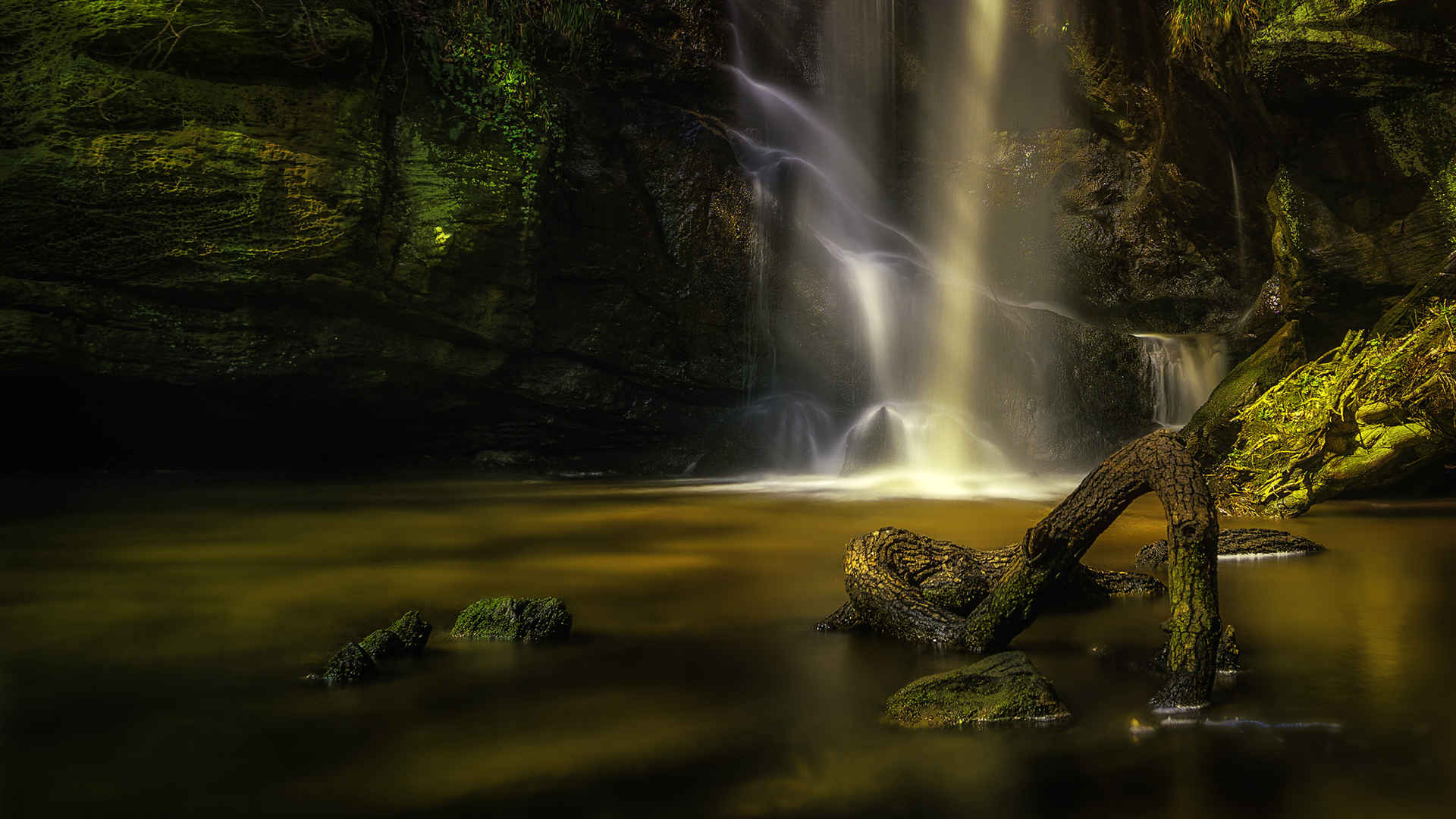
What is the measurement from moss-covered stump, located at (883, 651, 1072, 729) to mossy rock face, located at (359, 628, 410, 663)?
185cm

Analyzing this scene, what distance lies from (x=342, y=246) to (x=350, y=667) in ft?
25.5

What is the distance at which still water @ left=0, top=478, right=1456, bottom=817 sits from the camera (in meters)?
2.37

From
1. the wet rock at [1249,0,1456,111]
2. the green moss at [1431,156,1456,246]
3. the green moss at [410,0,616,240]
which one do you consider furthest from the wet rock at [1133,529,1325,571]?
the green moss at [410,0,616,240]

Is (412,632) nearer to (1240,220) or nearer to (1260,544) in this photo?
(1260,544)

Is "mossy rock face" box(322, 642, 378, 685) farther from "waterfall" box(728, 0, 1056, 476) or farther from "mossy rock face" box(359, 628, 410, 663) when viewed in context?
"waterfall" box(728, 0, 1056, 476)

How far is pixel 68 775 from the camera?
2.52 m

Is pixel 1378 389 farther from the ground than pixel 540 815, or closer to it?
farther from the ground

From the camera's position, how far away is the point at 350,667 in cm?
329

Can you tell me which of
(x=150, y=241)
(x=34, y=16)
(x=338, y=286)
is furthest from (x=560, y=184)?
(x=34, y=16)

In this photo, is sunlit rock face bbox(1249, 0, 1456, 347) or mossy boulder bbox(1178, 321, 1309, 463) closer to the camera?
mossy boulder bbox(1178, 321, 1309, 463)

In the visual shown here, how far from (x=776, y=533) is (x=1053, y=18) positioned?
10292 millimetres

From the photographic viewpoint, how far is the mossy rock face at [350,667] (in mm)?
3273

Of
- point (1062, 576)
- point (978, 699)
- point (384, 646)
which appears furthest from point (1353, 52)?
point (384, 646)

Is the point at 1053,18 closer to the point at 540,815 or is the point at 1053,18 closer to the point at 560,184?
the point at 560,184
